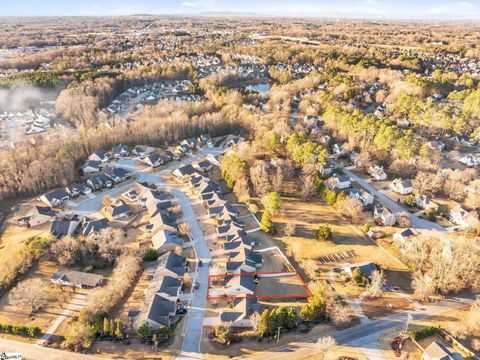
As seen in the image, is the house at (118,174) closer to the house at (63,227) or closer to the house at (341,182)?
the house at (63,227)

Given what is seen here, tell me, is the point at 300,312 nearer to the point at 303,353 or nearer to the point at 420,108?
the point at 303,353

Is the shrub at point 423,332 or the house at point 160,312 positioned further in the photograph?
the house at point 160,312

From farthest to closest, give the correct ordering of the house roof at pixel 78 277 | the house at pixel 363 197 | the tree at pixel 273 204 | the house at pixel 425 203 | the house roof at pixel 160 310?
A: the house at pixel 363 197 → the house at pixel 425 203 → the tree at pixel 273 204 → the house roof at pixel 78 277 → the house roof at pixel 160 310

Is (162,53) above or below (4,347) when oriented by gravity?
above

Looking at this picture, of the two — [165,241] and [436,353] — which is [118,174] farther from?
[436,353]

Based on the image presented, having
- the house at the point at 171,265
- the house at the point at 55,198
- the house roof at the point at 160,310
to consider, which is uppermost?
the house at the point at 55,198

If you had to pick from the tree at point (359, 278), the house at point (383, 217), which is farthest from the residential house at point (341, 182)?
the tree at point (359, 278)

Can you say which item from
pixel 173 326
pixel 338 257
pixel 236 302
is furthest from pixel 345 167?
pixel 173 326
